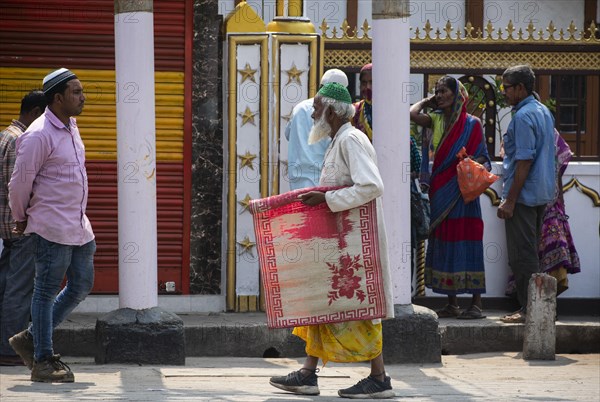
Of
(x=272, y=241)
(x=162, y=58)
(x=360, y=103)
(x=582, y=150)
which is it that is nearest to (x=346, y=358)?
(x=272, y=241)

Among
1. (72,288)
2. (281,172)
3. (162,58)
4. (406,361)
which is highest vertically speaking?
(162,58)

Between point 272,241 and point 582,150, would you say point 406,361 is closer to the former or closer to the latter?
point 272,241

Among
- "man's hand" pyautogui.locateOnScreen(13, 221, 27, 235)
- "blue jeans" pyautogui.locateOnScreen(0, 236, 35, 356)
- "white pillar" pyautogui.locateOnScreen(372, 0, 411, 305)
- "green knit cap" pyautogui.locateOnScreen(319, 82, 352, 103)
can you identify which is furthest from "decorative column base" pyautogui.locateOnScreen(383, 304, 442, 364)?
"man's hand" pyautogui.locateOnScreen(13, 221, 27, 235)

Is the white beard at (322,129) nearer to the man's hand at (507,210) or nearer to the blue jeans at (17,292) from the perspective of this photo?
the blue jeans at (17,292)

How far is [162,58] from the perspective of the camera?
10477 millimetres

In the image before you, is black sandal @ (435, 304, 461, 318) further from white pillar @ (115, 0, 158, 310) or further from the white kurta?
the white kurta

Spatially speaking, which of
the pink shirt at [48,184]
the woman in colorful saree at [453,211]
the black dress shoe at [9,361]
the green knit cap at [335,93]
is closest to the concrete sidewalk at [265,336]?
the woman in colorful saree at [453,211]

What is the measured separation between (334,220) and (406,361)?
2.03 m

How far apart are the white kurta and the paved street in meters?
0.89

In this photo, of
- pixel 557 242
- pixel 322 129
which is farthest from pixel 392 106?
pixel 557 242

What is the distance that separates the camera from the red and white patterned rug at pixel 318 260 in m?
7.52

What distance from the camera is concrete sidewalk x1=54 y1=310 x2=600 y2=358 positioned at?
960cm

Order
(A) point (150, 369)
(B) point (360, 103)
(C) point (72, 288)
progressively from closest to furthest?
(C) point (72, 288)
(A) point (150, 369)
(B) point (360, 103)

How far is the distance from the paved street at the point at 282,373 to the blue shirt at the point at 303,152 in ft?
4.04
